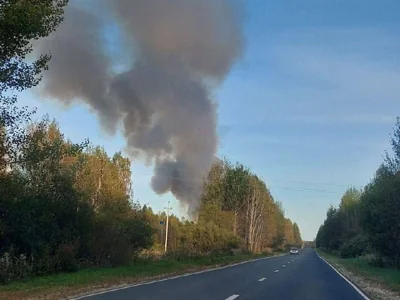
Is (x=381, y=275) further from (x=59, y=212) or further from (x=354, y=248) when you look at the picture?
(x=354, y=248)

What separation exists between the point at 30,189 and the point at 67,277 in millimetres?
6305

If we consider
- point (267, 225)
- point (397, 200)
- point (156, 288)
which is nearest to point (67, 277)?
point (156, 288)

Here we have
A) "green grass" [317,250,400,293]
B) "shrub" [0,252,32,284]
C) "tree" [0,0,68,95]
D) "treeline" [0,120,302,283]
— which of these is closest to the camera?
"tree" [0,0,68,95]

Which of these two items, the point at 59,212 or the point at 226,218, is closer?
the point at 59,212

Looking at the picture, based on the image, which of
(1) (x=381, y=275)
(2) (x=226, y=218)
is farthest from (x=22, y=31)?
(2) (x=226, y=218)

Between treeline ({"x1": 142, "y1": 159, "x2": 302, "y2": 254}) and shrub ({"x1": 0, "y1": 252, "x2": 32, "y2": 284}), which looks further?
treeline ({"x1": 142, "y1": 159, "x2": 302, "y2": 254})

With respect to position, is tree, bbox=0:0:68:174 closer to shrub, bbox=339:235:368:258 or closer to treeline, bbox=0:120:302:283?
treeline, bbox=0:120:302:283

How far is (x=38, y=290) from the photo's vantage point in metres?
17.2

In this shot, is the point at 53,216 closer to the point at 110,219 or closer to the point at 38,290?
the point at 110,219

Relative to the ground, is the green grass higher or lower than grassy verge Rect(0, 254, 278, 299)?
higher

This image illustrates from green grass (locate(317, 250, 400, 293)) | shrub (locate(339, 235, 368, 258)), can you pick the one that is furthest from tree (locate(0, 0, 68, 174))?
shrub (locate(339, 235, 368, 258))

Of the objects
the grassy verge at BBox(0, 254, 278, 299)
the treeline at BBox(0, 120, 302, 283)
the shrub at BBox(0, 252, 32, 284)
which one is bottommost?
the grassy verge at BBox(0, 254, 278, 299)

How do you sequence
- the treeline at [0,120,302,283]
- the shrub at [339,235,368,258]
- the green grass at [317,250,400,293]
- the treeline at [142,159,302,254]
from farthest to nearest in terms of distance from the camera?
the shrub at [339,235,368,258], the treeline at [142,159,302,254], the green grass at [317,250,400,293], the treeline at [0,120,302,283]

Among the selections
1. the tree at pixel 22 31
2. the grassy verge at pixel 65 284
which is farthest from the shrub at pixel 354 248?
the tree at pixel 22 31
